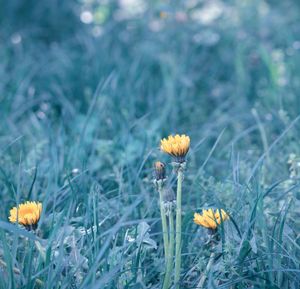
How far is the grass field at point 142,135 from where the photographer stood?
158 cm

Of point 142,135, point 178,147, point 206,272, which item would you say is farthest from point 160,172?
point 142,135

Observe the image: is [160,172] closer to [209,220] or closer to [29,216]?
[209,220]

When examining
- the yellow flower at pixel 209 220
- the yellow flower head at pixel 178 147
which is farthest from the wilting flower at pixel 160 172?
the yellow flower at pixel 209 220

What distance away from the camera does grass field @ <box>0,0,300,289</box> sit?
1.58m

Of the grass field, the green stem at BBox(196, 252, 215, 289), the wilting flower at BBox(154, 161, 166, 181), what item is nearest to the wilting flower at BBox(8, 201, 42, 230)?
the grass field

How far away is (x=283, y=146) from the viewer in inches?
96.4

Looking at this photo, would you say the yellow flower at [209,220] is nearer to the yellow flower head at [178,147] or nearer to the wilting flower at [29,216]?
the yellow flower head at [178,147]

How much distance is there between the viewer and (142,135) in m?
2.56

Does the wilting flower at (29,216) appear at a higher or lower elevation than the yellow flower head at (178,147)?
lower

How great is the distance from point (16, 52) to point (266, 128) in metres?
1.82

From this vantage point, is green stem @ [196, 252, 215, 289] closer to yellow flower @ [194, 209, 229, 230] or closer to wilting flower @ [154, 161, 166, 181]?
yellow flower @ [194, 209, 229, 230]

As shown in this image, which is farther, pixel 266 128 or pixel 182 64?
pixel 182 64

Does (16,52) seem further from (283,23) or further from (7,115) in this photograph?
(283,23)

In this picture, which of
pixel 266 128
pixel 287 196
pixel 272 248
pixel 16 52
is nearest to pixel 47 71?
pixel 16 52
